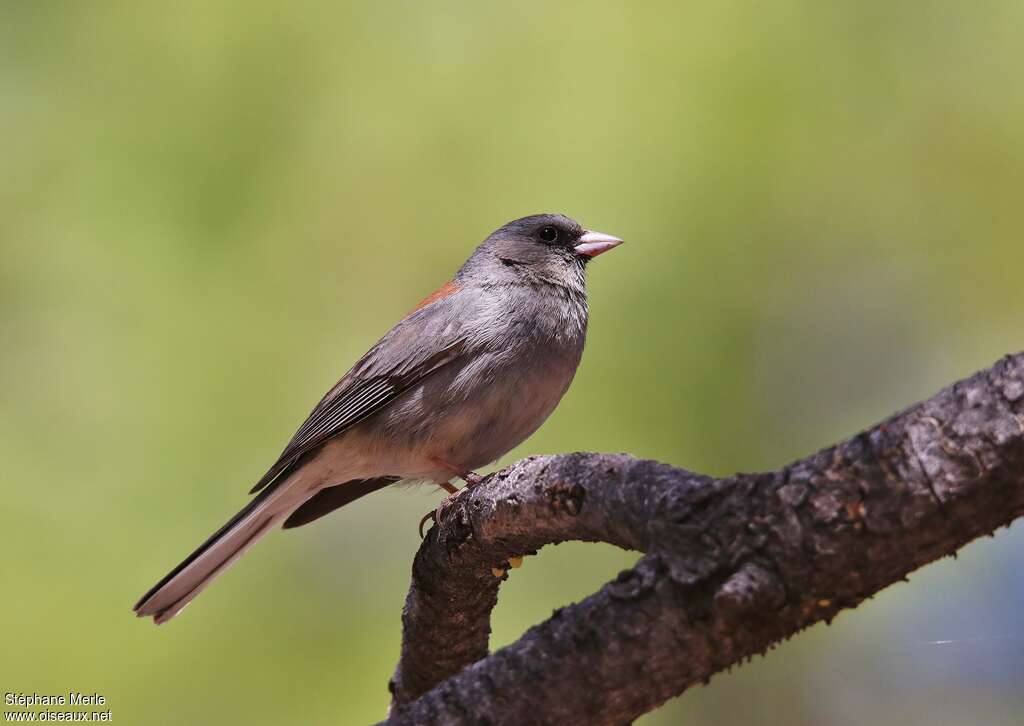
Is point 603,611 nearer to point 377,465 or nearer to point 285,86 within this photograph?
point 377,465

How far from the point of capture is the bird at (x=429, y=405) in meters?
3.08

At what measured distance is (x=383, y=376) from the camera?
10.9 feet

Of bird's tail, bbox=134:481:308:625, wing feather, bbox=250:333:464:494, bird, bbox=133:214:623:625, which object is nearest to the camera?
bird's tail, bbox=134:481:308:625

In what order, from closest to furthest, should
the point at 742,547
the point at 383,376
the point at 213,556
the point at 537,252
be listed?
the point at 742,547, the point at 213,556, the point at 383,376, the point at 537,252

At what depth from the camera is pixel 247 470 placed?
353cm

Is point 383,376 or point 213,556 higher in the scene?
point 383,376

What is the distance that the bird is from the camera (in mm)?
3082

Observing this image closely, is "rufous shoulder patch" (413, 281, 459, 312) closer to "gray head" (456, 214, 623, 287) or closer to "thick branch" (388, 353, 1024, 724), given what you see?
"gray head" (456, 214, 623, 287)

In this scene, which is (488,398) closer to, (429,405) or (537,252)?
(429,405)

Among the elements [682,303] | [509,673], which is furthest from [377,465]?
[509,673]

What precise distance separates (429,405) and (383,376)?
22 centimetres

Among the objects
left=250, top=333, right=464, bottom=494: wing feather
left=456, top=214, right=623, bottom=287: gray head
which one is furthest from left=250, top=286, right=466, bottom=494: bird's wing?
left=456, top=214, right=623, bottom=287: gray head

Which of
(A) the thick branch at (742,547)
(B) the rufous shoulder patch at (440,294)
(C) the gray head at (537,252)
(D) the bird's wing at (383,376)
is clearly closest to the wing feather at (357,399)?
(D) the bird's wing at (383,376)

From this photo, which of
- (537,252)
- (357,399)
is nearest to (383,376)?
Result: (357,399)
